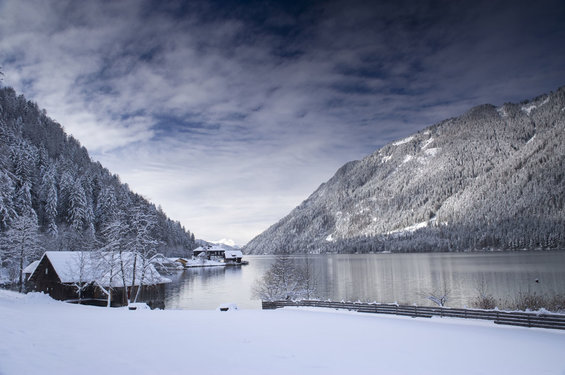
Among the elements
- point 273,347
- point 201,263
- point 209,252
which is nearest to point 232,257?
point 209,252

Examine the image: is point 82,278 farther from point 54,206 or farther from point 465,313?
point 54,206

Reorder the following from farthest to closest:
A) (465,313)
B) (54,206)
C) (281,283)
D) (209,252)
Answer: (209,252), (54,206), (281,283), (465,313)

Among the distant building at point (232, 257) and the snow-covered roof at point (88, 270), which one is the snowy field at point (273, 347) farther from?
the distant building at point (232, 257)

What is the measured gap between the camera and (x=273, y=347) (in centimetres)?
1494

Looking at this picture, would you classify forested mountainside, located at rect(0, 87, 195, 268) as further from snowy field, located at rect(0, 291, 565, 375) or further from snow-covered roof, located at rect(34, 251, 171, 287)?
snowy field, located at rect(0, 291, 565, 375)

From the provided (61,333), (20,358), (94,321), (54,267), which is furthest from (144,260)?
(20,358)

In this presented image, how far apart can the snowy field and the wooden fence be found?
0.71 meters

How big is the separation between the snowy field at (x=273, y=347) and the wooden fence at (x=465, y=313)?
2.34ft

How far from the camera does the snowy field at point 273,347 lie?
456 inches

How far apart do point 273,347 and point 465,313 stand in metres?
14.5

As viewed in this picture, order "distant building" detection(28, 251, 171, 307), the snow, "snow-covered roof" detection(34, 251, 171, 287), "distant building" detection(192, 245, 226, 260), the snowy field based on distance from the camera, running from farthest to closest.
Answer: "distant building" detection(192, 245, 226, 260) → the snow → "distant building" detection(28, 251, 171, 307) → "snow-covered roof" detection(34, 251, 171, 287) → the snowy field

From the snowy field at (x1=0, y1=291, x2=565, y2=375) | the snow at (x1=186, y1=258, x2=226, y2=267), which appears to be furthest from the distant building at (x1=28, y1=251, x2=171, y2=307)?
the snow at (x1=186, y1=258, x2=226, y2=267)

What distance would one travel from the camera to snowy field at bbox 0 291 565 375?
1158 cm

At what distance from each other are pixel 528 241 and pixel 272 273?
539 feet
